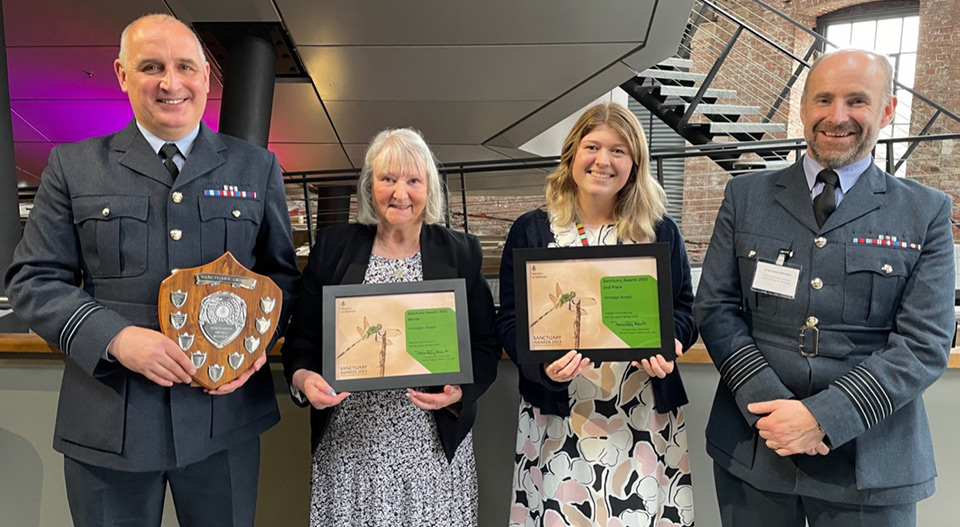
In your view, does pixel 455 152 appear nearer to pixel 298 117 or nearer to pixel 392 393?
pixel 298 117

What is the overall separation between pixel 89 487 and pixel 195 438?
0.80 feet

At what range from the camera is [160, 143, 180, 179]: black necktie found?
1.41 meters

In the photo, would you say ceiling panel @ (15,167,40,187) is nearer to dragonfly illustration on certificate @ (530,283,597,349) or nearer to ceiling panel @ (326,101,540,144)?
ceiling panel @ (326,101,540,144)

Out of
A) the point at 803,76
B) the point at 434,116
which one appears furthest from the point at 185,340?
the point at 803,76

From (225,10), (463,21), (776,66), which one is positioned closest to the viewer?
(225,10)

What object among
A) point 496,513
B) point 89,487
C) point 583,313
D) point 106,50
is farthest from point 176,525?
point 106,50

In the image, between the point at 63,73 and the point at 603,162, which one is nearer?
the point at 603,162

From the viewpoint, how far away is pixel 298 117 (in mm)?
6500

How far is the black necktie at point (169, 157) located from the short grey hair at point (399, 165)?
16.6 inches

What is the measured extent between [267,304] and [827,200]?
1208 millimetres

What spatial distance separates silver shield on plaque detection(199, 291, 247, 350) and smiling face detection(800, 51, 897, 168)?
1.26 m

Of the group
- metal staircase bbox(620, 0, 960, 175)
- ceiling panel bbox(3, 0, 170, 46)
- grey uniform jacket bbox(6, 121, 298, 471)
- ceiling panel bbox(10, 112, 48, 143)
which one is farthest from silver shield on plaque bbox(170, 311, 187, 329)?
ceiling panel bbox(10, 112, 48, 143)

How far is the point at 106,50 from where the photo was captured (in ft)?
17.1

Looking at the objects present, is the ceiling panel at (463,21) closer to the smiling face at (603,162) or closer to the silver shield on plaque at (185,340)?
the smiling face at (603,162)
